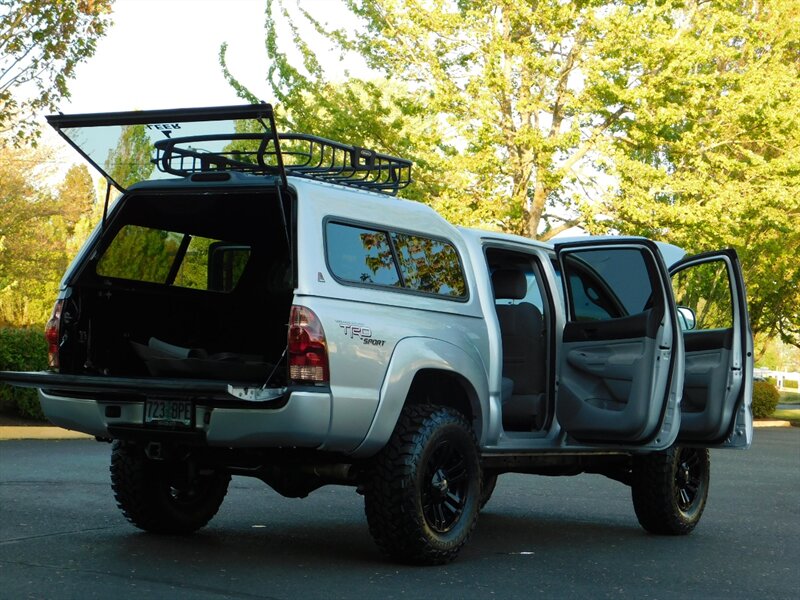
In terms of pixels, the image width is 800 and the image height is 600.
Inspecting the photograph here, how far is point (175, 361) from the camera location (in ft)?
25.4

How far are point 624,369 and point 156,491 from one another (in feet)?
10.2

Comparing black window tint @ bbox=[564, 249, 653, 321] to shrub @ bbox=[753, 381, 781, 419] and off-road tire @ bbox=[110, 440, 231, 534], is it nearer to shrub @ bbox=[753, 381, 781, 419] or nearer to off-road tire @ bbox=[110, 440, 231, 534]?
off-road tire @ bbox=[110, 440, 231, 534]

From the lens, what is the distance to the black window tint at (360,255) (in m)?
7.05

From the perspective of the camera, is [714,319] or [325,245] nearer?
[325,245]

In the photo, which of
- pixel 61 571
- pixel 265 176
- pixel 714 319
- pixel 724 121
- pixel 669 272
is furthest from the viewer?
pixel 714 319

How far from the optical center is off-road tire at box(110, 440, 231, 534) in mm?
7996

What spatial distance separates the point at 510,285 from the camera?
8.74 m

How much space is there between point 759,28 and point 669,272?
17848mm

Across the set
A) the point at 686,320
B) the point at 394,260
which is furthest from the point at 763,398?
the point at 394,260

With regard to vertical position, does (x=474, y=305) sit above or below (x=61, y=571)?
Result: above

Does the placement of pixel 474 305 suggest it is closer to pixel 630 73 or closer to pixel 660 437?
pixel 660 437

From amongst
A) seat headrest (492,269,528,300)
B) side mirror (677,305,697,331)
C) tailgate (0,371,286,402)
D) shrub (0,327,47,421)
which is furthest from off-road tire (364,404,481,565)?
shrub (0,327,47,421)

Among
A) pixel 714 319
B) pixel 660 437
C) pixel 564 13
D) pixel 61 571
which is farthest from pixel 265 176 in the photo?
pixel 714 319

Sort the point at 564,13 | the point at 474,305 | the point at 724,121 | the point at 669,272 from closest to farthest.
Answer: the point at 474,305 → the point at 669,272 → the point at 564,13 → the point at 724,121
